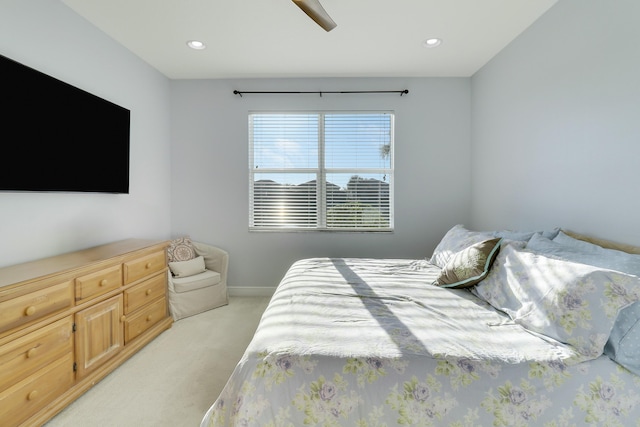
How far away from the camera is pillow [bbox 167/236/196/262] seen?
3.12 metres

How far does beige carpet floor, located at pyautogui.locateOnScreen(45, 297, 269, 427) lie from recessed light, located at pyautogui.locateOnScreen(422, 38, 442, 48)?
10.6 feet

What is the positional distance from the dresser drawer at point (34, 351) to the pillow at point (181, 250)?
4.81 ft

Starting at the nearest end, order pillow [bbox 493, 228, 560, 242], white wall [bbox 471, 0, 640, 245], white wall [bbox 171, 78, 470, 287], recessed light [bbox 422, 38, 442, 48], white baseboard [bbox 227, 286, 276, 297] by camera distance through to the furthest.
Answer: white wall [bbox 471, 0, 640, 245]
pillow [bbox 493, 228, 560, 242]
recessed light [bbox 422, 38, 442, 48]
white wall [bbox 171, 78, 470, 287]
white baseboard [bbox 227, 286, 276, 297]

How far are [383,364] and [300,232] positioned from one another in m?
2.46

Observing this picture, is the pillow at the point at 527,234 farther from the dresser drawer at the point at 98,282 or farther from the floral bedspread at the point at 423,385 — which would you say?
the dresser drawer at the point at 98,282

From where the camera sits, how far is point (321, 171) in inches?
135

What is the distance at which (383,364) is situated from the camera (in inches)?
41.3

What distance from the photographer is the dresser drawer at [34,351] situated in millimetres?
1335

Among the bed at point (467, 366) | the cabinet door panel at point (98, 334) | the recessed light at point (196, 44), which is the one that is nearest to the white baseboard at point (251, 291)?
the cabinet door panel at point (98, 334)

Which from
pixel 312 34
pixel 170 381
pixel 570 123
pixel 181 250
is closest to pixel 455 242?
pixel 570 123

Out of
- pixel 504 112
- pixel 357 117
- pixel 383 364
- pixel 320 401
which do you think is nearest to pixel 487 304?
pixel 383 364

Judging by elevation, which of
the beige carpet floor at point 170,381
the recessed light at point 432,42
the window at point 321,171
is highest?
the recessed light at point 432,42

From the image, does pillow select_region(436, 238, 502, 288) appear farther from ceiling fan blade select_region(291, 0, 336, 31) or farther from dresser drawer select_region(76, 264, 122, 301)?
dresser drawer select_region(76, 264, 122, 301)

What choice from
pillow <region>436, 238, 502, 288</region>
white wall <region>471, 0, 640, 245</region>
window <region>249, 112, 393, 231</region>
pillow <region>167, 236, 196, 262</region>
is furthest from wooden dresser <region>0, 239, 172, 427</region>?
white wall <region>471, 0, 640, 245</region>
